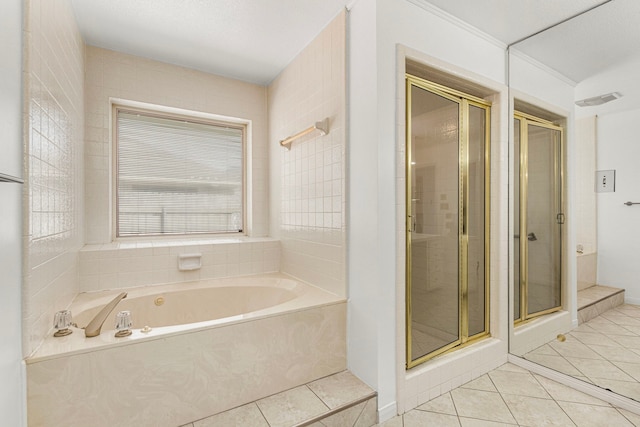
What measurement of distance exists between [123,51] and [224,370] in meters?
2.41

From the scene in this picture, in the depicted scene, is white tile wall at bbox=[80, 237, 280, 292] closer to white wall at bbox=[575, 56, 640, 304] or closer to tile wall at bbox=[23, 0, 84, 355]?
tile wall at bbox=[23, 0, 84, 355]

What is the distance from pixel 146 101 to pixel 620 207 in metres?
3.30

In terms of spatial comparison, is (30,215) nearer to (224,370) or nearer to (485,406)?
(224,370)

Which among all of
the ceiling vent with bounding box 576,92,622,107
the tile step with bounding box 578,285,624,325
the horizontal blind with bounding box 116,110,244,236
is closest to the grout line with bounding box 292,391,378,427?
the tile step with bounding box 578,285,624,325

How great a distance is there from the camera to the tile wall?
1.20 metres

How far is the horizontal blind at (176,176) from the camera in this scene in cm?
255

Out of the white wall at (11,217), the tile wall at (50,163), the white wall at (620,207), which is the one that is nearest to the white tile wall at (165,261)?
the tile wall at (50,163)

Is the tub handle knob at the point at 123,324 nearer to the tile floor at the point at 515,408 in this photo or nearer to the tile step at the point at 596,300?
the tile floor at the point at 515,408

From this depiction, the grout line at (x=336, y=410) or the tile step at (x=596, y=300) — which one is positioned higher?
the tile step at (x=596, y=300)

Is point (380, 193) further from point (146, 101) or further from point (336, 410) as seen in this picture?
point (146, 101)

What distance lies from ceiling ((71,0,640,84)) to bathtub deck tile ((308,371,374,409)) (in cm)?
221

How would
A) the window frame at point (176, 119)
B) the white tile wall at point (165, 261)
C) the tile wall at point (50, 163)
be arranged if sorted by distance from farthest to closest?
the window frame at point (176, 119), the white tile wall at point (165, 261), the tile wall at point (50, 163)

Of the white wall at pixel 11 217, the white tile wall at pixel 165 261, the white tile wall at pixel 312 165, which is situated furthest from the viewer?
the white tile wall at pixel 165 261

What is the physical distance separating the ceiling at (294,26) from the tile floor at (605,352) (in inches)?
59.0
